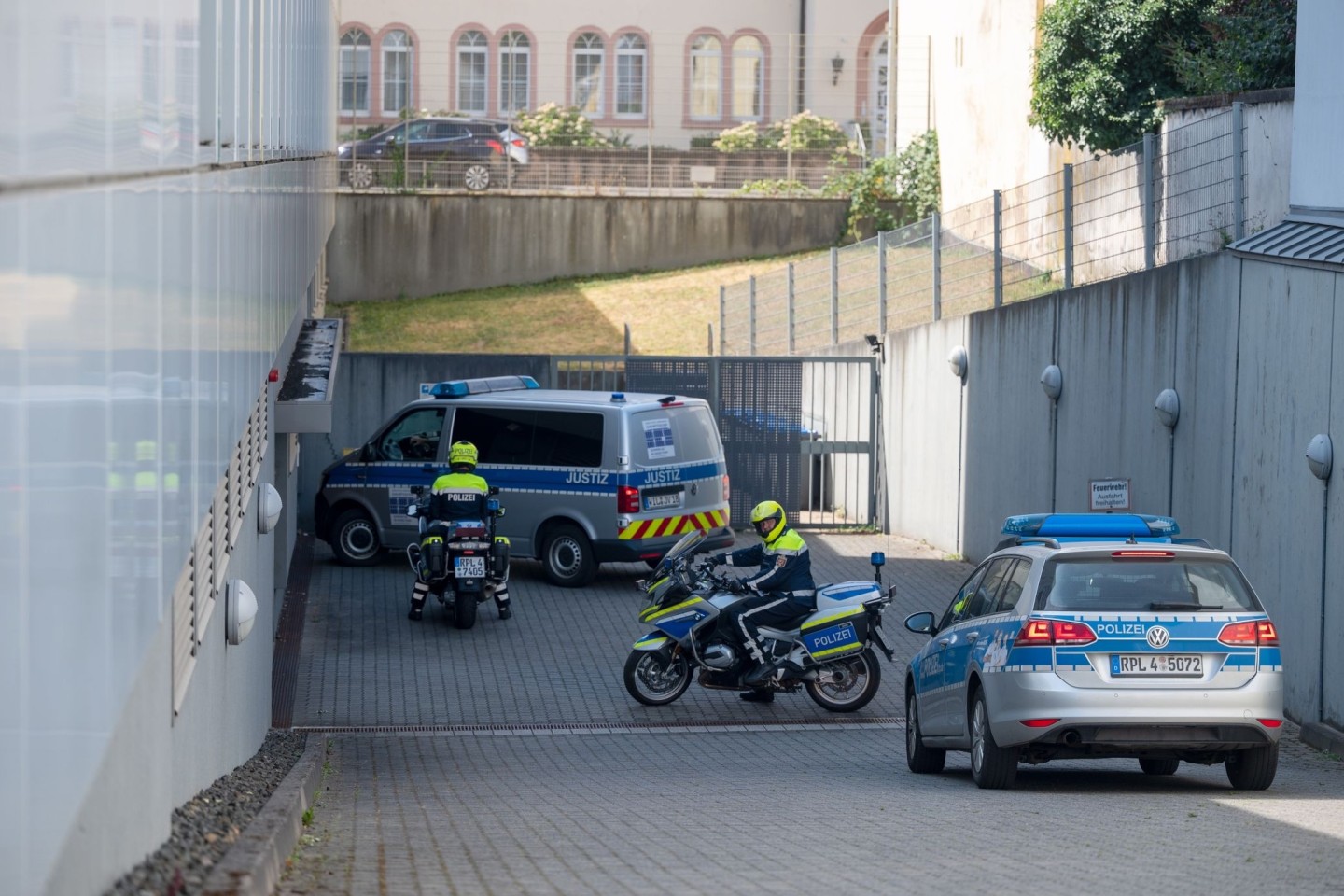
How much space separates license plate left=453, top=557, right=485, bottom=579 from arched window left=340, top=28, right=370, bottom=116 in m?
27.8

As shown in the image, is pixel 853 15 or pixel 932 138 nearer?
pixel 932 138

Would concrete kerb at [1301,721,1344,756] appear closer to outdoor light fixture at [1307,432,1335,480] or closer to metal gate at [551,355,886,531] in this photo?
outdoor light fixture at [1307,432,1335,480]

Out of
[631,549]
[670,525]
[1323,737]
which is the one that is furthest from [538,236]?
[1323,737]

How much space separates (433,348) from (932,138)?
1335 cm

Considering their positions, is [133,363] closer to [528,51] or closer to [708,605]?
[708,605]

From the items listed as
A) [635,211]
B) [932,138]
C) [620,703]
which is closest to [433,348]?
[635,211]

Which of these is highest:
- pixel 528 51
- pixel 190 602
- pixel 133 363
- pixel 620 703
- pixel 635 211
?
pixel 528 51

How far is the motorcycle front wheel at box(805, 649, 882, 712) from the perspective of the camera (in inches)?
558

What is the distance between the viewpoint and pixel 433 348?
111 ft

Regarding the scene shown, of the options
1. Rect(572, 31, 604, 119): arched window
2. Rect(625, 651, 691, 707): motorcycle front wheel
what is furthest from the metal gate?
Rect(572, 31, 604, 119): arched window

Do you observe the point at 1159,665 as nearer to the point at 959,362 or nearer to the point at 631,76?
the point at 959,362

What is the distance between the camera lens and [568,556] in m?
19.9

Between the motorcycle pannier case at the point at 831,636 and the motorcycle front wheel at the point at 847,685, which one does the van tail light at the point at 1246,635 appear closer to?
the motorcycle pannier case at the point at 831,636

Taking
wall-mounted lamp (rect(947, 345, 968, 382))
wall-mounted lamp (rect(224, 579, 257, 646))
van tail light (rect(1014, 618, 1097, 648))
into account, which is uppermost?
wall-mounted lamp (rect(947, 345, 968, 382))
